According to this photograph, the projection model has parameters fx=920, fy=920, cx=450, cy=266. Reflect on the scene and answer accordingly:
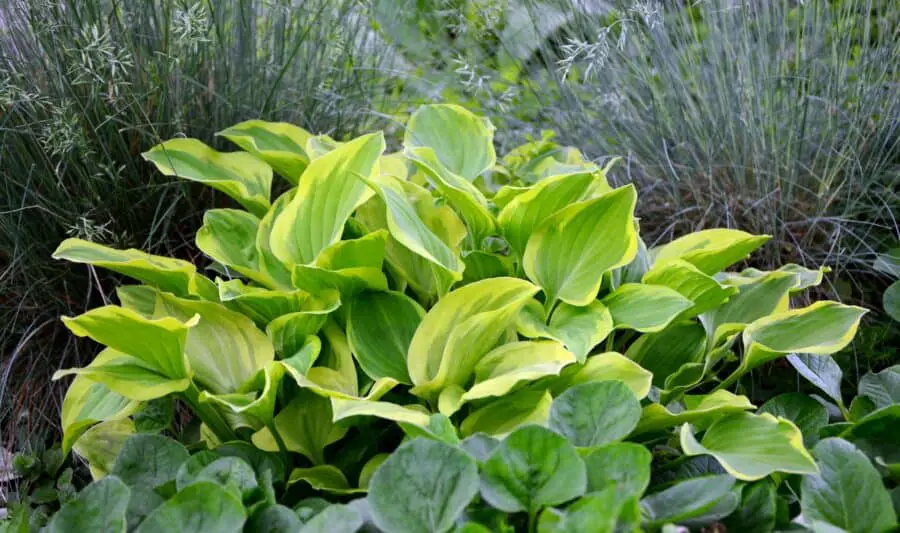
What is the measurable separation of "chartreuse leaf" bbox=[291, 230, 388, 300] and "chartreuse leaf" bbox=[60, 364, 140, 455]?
0.33m

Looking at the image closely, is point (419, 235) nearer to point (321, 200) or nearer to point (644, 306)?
point (321, 200)

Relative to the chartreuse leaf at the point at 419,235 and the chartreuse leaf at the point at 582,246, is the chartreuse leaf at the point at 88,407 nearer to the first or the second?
the chartreuse leaf at the point at 419,235

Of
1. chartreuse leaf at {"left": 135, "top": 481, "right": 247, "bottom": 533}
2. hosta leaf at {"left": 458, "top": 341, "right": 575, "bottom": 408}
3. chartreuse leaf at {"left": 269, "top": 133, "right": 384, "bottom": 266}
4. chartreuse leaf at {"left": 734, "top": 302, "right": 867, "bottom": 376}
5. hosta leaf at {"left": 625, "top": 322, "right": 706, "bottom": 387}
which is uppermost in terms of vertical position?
chartreuse leaf at {"left": 269, "top": 133, "right": 384, "bottom": 266}

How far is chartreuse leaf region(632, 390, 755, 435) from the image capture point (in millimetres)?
1315

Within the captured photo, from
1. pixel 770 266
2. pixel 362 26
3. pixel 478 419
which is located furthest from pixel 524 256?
pixel 362 26

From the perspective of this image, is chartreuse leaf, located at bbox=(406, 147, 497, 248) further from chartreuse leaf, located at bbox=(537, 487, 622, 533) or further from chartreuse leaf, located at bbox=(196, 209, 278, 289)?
chartreuse leaf, located at bbox=(537, 487, 622, 533)

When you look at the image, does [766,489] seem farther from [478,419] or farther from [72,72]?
[72,72]

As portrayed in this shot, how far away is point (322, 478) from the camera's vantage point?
4.57 feet

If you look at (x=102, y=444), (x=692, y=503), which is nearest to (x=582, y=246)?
(x=692, y=503)

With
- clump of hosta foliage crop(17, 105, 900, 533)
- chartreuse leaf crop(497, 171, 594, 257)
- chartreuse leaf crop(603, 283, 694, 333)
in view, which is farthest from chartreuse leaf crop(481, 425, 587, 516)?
chartreuse leaf crop(497, 171, 594, 257)

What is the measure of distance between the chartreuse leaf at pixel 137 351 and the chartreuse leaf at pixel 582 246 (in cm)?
57

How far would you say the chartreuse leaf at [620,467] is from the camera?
1028 mm

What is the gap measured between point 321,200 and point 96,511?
641mm

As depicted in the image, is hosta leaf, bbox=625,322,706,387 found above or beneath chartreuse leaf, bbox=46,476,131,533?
beneath
